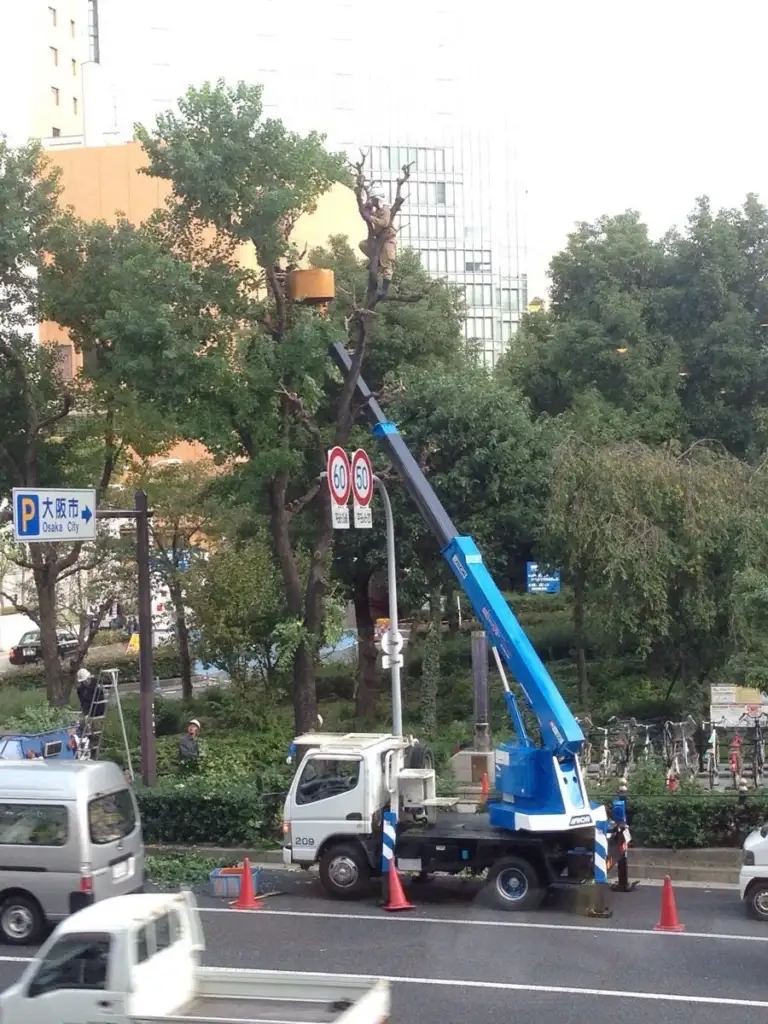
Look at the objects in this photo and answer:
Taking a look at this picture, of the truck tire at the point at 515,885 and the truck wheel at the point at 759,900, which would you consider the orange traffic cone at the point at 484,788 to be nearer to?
the truck tire at the point at 515,885

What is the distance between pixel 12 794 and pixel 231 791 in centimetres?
469

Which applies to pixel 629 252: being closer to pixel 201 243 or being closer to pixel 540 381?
A: pixel 540 381

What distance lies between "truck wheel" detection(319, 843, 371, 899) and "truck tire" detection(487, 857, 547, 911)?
164cm

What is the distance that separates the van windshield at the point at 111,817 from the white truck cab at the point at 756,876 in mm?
6886

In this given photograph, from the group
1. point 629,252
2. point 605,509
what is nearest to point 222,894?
point 605,509

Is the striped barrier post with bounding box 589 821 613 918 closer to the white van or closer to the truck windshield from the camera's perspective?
the truck windshield

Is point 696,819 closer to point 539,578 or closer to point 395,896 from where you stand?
point 395,896

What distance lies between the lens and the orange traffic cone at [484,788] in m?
17.6

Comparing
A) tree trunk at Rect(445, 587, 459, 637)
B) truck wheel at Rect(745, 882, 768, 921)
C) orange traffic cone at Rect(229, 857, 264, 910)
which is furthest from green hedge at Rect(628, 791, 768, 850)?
tree trunk at Rect(445, 587, 459, 637)

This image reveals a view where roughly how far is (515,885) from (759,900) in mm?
2674

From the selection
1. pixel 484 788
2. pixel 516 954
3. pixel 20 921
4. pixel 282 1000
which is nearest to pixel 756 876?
pixel 516 954

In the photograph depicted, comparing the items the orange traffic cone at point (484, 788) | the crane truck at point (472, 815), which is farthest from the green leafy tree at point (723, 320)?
the crane truck at point (472, 815)

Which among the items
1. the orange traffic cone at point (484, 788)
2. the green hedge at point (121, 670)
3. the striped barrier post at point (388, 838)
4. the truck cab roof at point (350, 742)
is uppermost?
the truck cab roof at point (350, 742)

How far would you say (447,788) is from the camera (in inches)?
704
